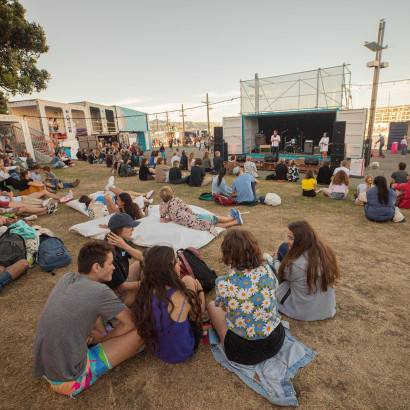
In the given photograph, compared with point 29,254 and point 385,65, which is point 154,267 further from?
point 385,65

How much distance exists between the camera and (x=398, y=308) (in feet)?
10.2

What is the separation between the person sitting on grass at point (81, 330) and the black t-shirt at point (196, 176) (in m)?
7.84

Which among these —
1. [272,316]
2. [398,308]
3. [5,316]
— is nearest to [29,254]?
[5,316]

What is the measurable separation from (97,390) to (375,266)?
13.5 feet

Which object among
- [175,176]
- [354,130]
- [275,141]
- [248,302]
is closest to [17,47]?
[175,176]

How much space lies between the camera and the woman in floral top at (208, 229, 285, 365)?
2115mm

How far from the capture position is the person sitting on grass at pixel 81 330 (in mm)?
1887

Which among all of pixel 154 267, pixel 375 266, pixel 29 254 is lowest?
pixel 375 266

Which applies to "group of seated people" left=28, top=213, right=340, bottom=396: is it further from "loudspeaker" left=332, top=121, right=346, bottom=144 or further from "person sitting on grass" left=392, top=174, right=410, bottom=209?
"loudspeaker" left=332, top=121, right=346, bottom=144

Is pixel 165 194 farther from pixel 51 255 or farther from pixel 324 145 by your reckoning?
pixel 324 145

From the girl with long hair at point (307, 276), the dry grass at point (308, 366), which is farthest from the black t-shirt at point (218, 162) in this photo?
the girl with long hair at point (307, 276)

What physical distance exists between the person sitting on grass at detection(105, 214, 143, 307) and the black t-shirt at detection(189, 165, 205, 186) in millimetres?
6700

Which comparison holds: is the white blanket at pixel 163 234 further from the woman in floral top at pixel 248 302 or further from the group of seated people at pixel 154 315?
the woman in floral top at pixel 248 302

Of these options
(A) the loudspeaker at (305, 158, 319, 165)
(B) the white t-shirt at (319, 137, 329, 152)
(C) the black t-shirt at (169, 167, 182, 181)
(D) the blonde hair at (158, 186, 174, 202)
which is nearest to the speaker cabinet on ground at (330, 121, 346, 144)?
(A) the loudspeaker at (305, 158, 319, 165)
